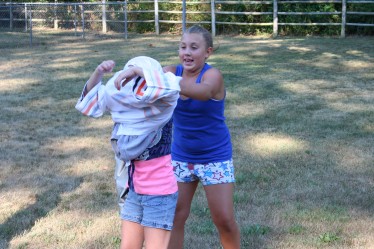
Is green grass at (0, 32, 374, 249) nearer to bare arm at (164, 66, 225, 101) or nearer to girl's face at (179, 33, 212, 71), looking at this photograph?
bare arm at (164, 66, 225, 101)

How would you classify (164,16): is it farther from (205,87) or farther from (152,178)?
(152,178)

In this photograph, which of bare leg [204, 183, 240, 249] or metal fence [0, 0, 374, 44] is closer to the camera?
bare leg [204, 183, 240, 249]

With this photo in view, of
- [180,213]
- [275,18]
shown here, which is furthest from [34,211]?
[275,18]

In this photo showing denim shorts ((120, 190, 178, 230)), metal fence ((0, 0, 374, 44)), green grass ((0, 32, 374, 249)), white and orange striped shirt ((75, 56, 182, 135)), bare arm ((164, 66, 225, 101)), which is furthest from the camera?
metal fence ((0, 0, 374, 44))

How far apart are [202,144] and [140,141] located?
0.74 meters

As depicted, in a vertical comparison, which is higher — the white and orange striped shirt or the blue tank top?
the white and orange striped shirt

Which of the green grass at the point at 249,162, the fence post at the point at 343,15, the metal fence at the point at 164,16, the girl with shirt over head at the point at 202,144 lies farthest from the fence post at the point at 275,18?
the girl with shirt over head at the point at 202,144

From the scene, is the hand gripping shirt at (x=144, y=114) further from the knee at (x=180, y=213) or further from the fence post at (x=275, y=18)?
the fence post at (x=275, y=18)

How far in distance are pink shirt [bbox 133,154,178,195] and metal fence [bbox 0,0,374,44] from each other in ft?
54.8

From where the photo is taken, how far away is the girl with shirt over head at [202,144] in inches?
130

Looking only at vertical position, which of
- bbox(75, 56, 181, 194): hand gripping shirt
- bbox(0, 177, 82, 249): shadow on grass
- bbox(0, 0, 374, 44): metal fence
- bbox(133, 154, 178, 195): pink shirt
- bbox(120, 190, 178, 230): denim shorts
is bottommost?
bbox(0, 177, 82, 249): shadow on grass

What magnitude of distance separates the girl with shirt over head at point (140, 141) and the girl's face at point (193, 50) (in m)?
0.48

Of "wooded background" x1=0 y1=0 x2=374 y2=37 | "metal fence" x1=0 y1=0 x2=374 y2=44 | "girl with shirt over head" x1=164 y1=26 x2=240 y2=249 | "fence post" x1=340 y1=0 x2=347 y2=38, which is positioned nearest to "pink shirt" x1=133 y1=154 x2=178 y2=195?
"girl with shirt over head" x1=164 y1=26 x2=240 y2=249

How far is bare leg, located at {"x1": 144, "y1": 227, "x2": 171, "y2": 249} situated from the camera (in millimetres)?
2824
